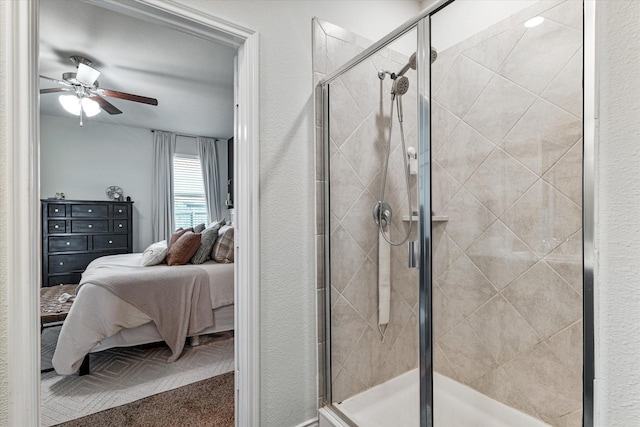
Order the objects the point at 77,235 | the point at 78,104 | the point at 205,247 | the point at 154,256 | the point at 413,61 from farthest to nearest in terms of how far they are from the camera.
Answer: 1. the point at 77,235
2. the point at 205,247
3. the point at 154,256
4. the point at 78,104
5. the point at 413,61

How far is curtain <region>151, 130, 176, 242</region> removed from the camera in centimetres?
553

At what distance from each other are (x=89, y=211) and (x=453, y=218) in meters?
4.96

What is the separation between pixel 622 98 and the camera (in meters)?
0.42

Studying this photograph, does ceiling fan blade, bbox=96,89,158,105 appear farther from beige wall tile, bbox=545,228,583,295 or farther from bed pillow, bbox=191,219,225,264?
beige wall tile, bbox=545,228,583,295

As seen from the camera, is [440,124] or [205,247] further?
[205,247]

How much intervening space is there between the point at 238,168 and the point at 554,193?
1.41m

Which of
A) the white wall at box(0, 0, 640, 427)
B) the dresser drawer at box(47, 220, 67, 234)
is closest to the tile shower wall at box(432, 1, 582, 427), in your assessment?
the white wall at box(0, 0, 640, 427)

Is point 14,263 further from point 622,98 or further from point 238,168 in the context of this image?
point 622,98

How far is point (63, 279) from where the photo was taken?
14.8 ft

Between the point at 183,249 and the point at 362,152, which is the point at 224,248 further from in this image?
the point at 362,152

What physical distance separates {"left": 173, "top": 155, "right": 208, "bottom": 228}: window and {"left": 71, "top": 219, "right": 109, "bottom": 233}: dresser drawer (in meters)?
1.12

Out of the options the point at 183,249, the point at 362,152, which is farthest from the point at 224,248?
the point at 362,152

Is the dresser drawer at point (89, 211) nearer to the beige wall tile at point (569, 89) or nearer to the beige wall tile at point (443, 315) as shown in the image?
the beige wall tile at point (443, 315)

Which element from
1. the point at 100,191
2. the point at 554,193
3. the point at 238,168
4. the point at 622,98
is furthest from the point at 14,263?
the point at 100,191
